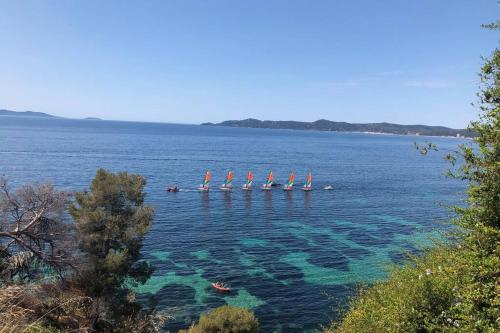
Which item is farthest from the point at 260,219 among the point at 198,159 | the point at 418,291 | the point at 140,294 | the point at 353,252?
the point at 198,159

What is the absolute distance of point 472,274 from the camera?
11.1m

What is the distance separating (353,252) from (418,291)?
3997 cm

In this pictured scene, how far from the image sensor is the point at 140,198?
99.2 feet

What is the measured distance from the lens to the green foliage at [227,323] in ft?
85.7

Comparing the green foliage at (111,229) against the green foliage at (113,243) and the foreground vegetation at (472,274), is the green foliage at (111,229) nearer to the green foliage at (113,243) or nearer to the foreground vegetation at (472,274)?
the green foliage at (113,243)

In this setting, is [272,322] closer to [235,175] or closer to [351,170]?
[235,175]

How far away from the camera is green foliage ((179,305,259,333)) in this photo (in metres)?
26.1

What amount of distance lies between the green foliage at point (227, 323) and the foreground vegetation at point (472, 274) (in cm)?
1419

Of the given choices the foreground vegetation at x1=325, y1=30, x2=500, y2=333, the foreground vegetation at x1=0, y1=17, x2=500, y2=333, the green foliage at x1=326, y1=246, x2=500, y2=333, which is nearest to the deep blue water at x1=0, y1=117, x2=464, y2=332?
the foreground vegetation at x1=0, y1=17, x2=500, y2=333

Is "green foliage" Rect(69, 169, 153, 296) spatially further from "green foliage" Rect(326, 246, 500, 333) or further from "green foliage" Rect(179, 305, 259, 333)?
"green foliage" Rect(326, 246, 500, 333)

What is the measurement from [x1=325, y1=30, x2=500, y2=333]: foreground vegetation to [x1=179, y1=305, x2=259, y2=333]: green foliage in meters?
14.2

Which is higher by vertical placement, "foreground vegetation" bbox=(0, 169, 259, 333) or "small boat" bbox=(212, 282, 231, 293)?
"foreground vegetation" bbox=(0, 169, 259, 333)

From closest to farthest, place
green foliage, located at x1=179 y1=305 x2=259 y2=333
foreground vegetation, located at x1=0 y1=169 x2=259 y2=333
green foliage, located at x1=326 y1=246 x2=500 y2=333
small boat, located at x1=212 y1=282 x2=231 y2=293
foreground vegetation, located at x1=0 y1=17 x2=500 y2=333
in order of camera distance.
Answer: green foliage, located at x1=326 y1=246 x2=500 y2=333
foreground vegetation, located at x1=0 y1=17 x2=500 y2=333
foreground vegetation, located at x1=0 y1=169 x2=259 y2=333
green foliage, located at x1=179 y1=305 x2=259 y2=333
small boat, located at x1=212 y1=282 x2=231 y2=293

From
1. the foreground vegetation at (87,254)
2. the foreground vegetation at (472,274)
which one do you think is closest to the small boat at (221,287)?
the foreground vegetation at (87,254)
